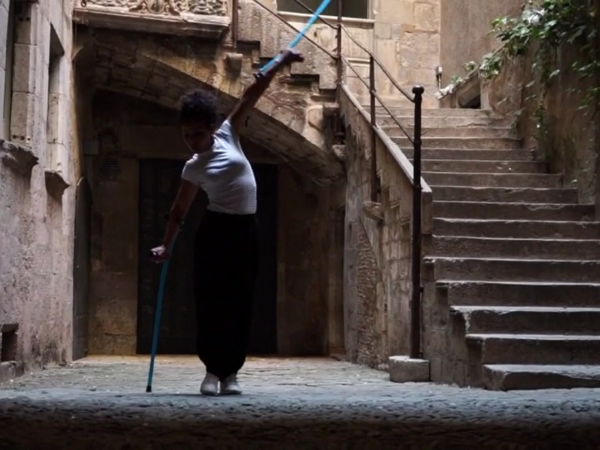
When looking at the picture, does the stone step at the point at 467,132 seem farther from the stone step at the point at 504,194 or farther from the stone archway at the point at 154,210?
the stone step at the point at 504,194

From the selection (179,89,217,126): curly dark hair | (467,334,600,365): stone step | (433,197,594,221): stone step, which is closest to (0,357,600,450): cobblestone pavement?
(179,89,217,126): curly dark hair

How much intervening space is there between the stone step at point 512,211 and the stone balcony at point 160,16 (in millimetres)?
3361

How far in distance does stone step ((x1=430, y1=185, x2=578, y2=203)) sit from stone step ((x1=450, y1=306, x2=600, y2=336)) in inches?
82.3

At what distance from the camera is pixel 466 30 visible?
12.2 meters

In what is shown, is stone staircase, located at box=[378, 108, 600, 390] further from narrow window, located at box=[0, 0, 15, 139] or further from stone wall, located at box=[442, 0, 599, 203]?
narrow window, located at box=[0, 0, 15, 139]

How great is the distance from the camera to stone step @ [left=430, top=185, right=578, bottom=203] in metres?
8.13

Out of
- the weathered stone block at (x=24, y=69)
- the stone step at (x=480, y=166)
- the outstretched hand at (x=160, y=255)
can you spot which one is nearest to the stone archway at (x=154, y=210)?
the stone step at (x=480, y=166)

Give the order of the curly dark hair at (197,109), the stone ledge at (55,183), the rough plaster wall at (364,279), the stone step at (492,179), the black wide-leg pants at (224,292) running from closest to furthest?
the curly dark hair at (197,109), the black wide-leg pants at (224,292), the stone ledge at (55,183), the rough plaster wall at (364,279), the stone step at (492,179)

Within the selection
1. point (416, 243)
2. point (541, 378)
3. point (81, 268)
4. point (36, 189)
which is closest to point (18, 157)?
point (36, 189)

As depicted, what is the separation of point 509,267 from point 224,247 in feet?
12.2

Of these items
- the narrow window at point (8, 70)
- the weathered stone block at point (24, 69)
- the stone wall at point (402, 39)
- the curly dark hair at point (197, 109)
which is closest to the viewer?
the curly dark hair at point (197, 109)

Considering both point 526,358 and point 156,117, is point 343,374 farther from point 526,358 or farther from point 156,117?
point 156,117

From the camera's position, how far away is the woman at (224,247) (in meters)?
3.71

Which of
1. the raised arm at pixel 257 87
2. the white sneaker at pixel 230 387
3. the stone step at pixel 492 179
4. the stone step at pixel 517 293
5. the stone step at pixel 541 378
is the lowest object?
the stone step at pixel 541 378
